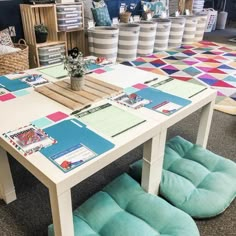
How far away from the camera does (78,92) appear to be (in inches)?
54.9

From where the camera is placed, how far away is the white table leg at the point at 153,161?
1212 mm

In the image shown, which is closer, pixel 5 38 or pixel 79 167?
pixel 79 167

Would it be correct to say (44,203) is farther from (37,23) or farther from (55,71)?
(37,23)

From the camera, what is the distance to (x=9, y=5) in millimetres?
2713

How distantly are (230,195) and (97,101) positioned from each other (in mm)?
853

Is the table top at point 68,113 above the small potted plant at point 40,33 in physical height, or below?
below

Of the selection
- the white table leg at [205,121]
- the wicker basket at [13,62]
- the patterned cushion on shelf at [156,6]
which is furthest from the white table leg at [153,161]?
the patterned cushion on shelf at [156,6]

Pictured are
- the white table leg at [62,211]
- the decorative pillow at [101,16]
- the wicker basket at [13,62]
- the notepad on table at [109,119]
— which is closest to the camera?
the white table leg at [62,211]

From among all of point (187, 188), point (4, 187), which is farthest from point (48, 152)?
point (187, 188)

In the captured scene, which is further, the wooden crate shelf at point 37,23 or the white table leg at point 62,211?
the wooden crate shelf at point 37,23

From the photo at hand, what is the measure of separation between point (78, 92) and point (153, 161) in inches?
20.8

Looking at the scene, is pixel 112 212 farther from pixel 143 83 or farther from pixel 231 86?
pixel 231 86

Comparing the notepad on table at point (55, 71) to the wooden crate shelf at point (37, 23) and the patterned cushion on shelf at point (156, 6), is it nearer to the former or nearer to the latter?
the wooden crate shelf at point (37, 23)

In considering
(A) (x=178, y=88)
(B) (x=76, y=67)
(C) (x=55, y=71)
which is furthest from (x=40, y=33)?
(A) (x=178, y=88)
